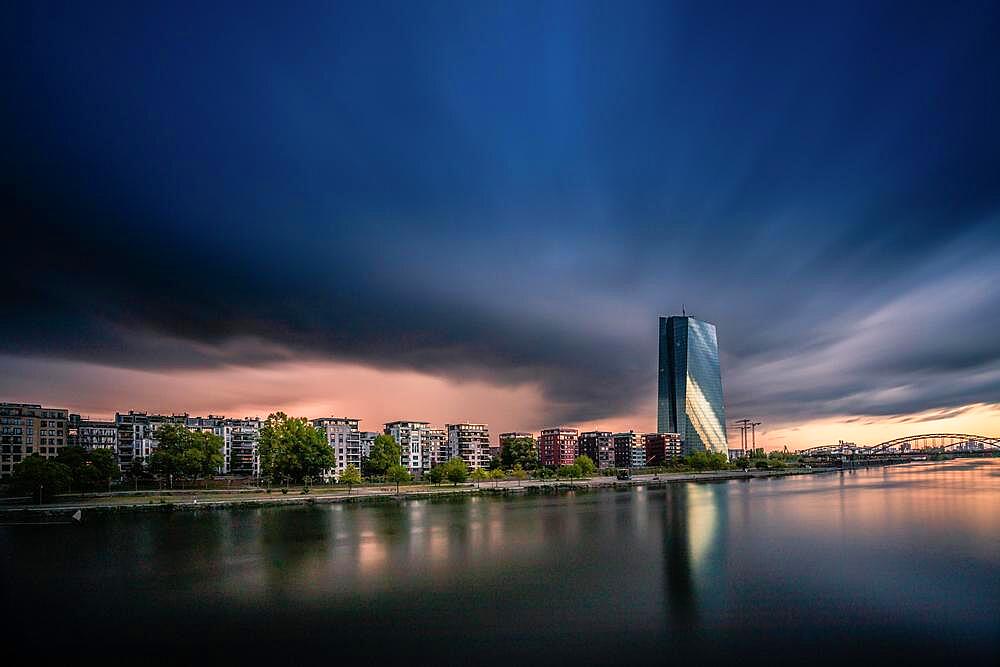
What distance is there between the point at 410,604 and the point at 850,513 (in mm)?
41120

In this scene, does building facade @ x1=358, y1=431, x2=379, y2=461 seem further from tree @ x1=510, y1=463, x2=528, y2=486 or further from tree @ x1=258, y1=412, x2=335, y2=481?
tree @ x1=258, y1=412, x2=335, y2=481

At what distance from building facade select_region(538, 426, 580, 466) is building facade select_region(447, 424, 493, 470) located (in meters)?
22.1

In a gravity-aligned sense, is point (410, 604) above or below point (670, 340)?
below

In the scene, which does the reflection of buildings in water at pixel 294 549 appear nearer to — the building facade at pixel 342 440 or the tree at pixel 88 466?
the tree at pixel 88 466

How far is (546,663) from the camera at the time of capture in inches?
571

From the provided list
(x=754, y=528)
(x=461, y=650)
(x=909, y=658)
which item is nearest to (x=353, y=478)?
(x=754, y=528)

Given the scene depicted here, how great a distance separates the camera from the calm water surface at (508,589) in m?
16.0

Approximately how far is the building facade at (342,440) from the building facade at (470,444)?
21272 millimetres

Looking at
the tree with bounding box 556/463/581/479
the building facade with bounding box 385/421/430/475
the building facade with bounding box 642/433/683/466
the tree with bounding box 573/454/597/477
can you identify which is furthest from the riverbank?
the building facade with bounding box 642/433/683/466

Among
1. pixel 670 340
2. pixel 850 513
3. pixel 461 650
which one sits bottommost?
pixel 850 513

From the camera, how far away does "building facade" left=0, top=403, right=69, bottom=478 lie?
223 ft

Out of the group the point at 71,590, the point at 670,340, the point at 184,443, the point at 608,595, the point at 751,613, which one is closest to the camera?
the point at 751,613

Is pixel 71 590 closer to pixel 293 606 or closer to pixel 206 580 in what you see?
pixel 206 580

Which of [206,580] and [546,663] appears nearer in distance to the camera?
[546,663]
